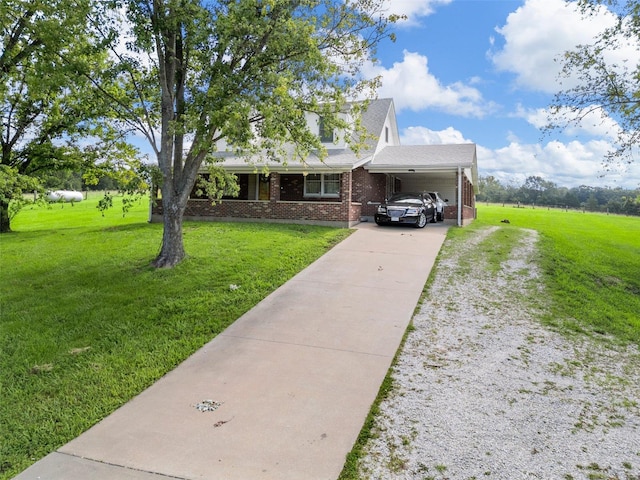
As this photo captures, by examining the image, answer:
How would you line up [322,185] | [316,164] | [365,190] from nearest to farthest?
[316,164], [365,190], [322,185]

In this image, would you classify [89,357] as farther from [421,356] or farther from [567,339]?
[567,339]

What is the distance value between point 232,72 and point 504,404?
7.69 metres

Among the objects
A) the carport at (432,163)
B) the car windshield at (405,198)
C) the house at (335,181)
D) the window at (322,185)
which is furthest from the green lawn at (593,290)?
the window at (322,185)

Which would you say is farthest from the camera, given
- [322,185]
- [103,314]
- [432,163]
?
[322,185]

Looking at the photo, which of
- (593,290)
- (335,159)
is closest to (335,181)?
(335,159)

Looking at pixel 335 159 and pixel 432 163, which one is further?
pixel 432 163

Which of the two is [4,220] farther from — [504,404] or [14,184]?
[504,404]

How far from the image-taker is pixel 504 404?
163 inches

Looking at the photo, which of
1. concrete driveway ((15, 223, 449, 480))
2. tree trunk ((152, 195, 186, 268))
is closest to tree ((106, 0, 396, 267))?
tree trunk ((152, 195, 186, 268))

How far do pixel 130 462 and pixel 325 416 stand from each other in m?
1.68

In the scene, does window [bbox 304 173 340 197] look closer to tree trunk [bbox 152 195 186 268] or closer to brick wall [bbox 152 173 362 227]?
brick wall [bbox 152 173 362 227]

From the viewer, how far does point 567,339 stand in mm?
5906

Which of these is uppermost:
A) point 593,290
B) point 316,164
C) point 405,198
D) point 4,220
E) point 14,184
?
point 316,164

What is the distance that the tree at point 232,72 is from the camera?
793 cm
